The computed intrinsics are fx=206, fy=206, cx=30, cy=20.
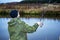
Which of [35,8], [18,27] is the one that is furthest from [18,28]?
[35,8]

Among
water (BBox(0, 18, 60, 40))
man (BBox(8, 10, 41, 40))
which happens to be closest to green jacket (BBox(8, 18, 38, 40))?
man (BBox(8, 10, 41, 40))

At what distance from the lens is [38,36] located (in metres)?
3.79

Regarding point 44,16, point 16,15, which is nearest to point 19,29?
point 16,15

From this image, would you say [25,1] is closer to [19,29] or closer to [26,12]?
[26,12]

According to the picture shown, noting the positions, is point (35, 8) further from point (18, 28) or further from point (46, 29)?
point (18, 28)

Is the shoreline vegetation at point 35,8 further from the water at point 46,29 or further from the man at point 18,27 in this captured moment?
the man at point 18,27

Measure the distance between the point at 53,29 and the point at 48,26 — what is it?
4.2 inches

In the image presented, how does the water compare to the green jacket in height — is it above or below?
below

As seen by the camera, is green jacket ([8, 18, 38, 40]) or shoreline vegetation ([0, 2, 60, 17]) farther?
shoreline vegetation ([0, 2, 60, 17])

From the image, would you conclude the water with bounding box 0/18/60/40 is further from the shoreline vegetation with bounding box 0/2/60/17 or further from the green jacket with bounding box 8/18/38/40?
the green jacket with bounding box 8/18/38/40

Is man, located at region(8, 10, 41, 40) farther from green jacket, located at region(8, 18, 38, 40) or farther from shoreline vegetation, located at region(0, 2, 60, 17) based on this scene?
shoreline vegetation, located at region(0, 2, 60, 17)

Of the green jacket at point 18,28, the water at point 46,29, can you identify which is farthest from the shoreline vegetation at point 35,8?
the green jacket at point 18,28

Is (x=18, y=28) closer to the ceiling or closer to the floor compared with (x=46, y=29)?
closer to the ceiling

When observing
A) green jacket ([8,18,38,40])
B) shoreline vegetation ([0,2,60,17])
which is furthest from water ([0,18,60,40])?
green jacket ([8,18,38,40])
